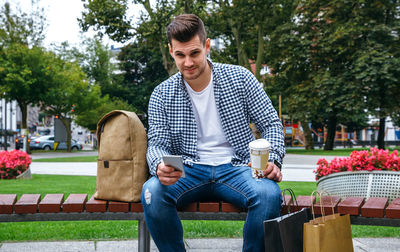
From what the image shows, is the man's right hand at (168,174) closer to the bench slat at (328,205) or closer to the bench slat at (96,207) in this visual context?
the bench slat at (96,207)

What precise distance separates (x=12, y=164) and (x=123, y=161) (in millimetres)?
9500

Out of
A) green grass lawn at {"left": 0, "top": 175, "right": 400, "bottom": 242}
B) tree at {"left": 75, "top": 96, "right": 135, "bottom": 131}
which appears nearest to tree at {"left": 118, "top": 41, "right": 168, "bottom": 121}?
tree at {"left": 75, "top": 96, "right": 135, "bottom": 131}

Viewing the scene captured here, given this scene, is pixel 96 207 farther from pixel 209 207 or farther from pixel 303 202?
pixel 303 202

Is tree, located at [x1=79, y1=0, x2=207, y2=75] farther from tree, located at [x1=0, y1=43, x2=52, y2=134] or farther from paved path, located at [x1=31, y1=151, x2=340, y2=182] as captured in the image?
tree, located at [x1=0, y1=43, x2=52, y2=134]

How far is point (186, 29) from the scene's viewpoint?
299 centimetres

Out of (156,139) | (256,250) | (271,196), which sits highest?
(156,139)

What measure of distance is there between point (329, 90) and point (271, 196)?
2194 cm

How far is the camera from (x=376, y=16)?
25.4 meters

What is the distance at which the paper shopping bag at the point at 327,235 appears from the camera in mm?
2309

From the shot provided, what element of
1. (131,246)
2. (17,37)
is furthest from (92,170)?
(17,37)

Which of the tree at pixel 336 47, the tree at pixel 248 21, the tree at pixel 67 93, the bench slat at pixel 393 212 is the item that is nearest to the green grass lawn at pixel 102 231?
the bench slat at pixel 393 212

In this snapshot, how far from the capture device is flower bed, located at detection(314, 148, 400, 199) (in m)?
4.34

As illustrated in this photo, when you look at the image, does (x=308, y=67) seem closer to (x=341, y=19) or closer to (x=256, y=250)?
(x=341, y=19)

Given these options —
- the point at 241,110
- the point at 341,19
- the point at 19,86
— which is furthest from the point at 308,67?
the point at 241,110
